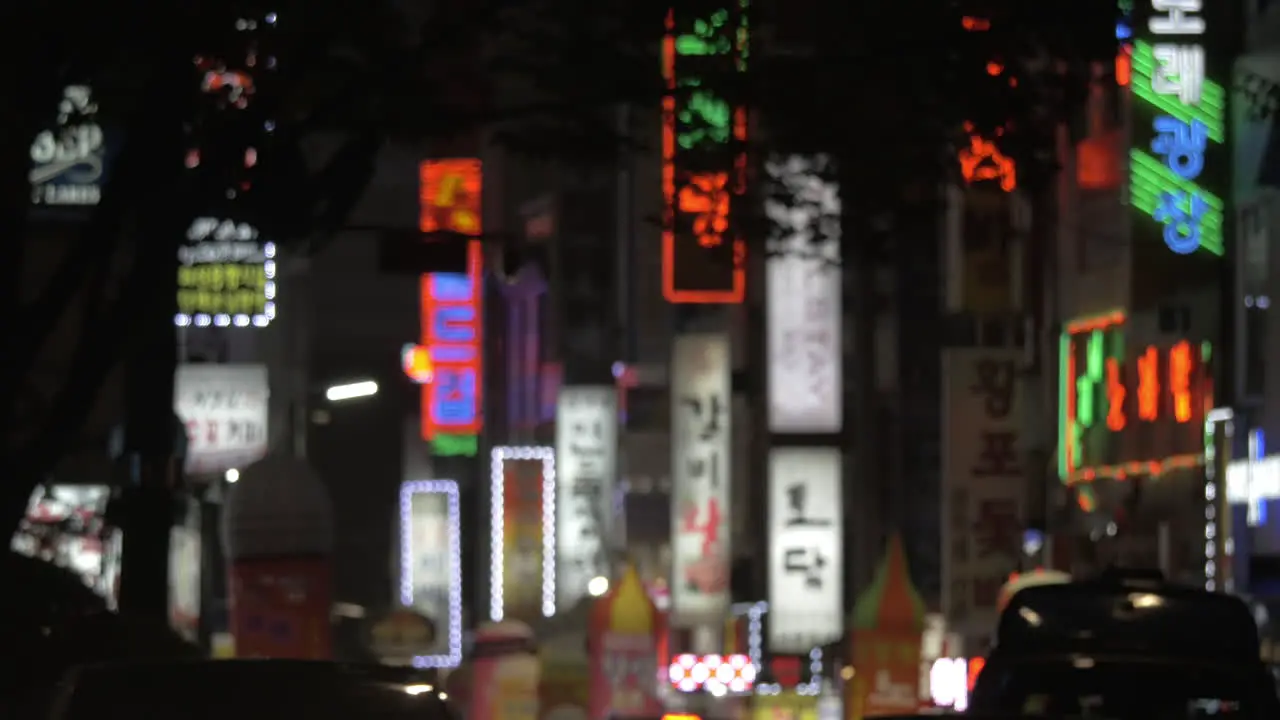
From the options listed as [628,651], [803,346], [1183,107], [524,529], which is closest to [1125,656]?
[628,651]

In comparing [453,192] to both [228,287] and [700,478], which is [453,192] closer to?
[700,478]

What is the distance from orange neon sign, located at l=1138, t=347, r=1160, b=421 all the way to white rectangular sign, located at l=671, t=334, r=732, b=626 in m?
6.74

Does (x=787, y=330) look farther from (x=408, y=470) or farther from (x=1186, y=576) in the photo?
(x=408, y=470)

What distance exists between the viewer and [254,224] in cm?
Answer: 1462

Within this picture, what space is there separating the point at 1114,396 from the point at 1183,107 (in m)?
5.14

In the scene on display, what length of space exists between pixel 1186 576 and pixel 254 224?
18255 mm

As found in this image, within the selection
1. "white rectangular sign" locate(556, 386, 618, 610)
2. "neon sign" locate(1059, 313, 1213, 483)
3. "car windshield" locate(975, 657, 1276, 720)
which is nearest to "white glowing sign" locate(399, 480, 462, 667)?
"white rectangular sign" locate(556, 386, 618, 610)

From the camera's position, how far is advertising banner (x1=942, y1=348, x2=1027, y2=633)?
25.1 metres

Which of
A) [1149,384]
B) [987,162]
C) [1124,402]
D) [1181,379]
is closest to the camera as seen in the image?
[987,162]

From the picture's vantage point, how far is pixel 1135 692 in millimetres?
10969

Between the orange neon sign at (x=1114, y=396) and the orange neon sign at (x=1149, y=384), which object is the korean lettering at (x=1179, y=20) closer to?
Answer: the orange neon sign at (x=1149, y=384)

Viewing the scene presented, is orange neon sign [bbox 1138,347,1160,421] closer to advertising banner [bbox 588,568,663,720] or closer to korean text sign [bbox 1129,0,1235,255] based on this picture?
korean text sign [bbox 1129,0,1235,255]

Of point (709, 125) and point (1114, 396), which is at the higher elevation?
point (709, 125)

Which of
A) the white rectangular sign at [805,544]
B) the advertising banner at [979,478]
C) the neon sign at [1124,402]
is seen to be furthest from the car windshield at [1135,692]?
the white rectangular sign at [805,544]
